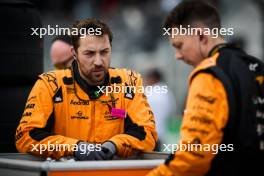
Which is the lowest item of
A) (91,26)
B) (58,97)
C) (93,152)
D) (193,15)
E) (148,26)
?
(93,152)

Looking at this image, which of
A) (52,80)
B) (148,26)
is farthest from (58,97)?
(148,26)

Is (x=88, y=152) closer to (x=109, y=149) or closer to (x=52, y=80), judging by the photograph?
(x=109, y=149)

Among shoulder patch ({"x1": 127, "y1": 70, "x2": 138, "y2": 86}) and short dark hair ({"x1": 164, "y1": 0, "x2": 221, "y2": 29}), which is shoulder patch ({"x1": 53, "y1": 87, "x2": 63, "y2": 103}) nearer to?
shoulder patch ({"x1": 127, "y1": 70, "x2": 138, "y2": 86})

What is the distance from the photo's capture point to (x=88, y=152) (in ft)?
17.2

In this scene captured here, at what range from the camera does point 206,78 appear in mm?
4180

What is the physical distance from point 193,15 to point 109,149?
1.30 metres

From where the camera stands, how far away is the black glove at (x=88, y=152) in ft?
17.2

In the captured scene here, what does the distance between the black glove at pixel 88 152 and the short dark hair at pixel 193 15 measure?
1.18 metres

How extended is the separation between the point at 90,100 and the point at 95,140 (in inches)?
11.0

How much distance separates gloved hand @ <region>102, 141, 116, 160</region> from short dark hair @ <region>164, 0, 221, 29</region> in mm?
1183

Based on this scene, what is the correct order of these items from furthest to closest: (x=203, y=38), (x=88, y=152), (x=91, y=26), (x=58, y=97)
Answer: (x=91, y=26) → (x=58, y=97) → (x=88, y=152) → (x=203, y=38)

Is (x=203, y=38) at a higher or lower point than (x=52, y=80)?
higher

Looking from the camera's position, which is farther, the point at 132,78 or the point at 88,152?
the point at 132,78

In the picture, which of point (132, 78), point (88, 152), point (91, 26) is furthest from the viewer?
point (132, 78)
